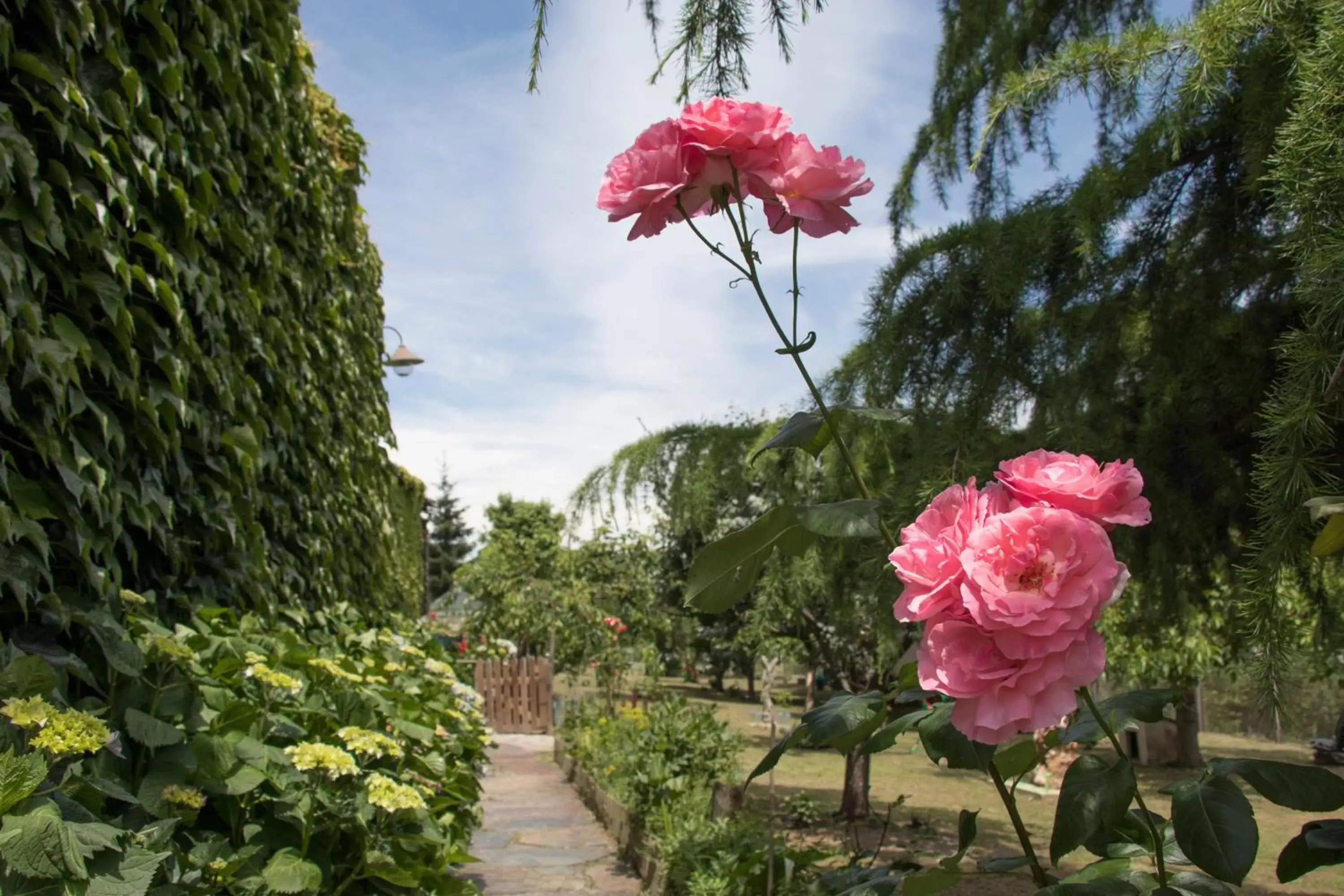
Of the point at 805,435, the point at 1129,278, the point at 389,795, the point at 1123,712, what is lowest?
the point at 389,795

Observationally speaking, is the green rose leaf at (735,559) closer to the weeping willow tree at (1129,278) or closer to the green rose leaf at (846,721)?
the green rose leaf at (846,721)

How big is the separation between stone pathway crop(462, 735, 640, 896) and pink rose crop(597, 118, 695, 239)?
352cm

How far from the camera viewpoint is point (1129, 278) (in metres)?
2.51

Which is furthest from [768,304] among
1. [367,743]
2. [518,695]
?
[518,695]

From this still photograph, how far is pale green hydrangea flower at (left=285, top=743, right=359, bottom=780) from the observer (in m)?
2.01

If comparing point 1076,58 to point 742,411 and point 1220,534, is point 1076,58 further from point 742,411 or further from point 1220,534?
point 742,411

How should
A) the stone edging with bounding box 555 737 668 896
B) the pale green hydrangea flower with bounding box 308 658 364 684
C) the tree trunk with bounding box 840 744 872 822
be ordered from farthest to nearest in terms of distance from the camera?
the tree trunk with bounding box 840 744 872 822
the stone edging with bounding box 555 737 668 896
the pale green hydrangea flower with bounding box 308 658 364 684

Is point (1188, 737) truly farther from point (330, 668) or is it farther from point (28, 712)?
point (28, 712)

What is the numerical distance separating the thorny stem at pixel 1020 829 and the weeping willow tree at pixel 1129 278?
1.27 meters

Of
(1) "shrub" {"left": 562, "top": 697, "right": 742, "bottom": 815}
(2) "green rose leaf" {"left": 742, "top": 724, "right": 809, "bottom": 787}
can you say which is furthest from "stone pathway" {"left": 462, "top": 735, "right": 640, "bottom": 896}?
(2) "green rose leaf" {"left": 742, "top": 724, "right": 809, "bottom": 787}

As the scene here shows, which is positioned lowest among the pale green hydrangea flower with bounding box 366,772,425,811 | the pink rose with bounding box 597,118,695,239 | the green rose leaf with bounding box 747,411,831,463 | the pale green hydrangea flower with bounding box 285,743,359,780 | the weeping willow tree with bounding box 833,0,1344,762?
the pale green hydrangea flower with bounding box 366,772,425,811

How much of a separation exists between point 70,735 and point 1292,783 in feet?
5.00

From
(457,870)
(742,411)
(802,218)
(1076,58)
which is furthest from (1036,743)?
(742,411)

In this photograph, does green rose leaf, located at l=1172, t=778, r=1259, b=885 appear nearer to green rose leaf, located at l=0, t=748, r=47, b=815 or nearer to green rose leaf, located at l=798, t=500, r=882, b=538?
green rose leaf, located at l=798, t=500, r=882, b=538
